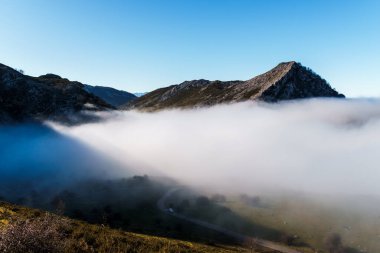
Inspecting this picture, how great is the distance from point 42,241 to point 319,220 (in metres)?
165

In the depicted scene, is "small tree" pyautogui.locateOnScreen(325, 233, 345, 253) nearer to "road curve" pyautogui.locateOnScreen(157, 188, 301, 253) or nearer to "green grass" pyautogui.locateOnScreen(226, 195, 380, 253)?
"green grass" pyautogui.locateOnScreen(226, 195, 380, 253)

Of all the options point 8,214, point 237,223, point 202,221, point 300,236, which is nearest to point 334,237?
point 300,236

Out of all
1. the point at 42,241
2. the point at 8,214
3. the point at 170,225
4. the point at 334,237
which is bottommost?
the point at 170,225

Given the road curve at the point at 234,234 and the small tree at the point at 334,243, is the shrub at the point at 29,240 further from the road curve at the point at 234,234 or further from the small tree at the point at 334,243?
the small tree at the point at 334,243

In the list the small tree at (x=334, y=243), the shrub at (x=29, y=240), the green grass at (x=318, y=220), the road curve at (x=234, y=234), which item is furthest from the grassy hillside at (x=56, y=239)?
the green grass at (x=318, y=220)

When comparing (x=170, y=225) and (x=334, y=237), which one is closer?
(x=334, y=237)

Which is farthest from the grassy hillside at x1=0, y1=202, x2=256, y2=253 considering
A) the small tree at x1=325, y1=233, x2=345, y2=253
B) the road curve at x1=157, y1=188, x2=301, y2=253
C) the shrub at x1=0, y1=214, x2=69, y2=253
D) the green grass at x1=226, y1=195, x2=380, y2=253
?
the green grass at x1=226, y1=195, x2=380, y2=253

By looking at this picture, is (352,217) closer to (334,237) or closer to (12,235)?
(334,237)

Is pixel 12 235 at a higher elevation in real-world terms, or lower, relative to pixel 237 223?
higher

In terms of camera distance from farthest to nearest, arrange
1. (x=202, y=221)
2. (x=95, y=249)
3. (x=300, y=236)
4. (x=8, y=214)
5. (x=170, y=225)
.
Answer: (x=202, y=221) < (x=170, y=225) < (x=300, y=236) < (x=8, y=214) < (x=95, y=249)

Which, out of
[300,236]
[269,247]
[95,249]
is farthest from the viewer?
[300,236]

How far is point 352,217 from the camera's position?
171 m

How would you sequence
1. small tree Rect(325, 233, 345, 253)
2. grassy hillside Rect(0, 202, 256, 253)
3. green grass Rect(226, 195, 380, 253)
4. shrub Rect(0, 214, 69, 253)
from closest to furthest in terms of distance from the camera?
1. shrub Rect(0, 214, 69, 253)
2. grassy hillside Rect(0, 202, 256, 253)
3. small tree Rect(325, 233, 345, 253)
4. green grass Rect(226, 195, 380, 253)

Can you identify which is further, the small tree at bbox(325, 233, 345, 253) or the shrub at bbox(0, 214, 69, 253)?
the small tree at bbox(325, 233, 345, 253)
